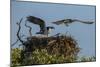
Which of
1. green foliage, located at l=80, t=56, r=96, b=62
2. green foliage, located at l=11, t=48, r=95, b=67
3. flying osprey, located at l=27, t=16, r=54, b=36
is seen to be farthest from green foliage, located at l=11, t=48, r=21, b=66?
green foliage, located at l=80, t=56, r=96, b=62

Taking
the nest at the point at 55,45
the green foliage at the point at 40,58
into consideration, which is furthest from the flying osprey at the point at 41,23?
the green foliage at the point at 40,58

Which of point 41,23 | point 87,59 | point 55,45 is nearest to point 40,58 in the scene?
point 55,45

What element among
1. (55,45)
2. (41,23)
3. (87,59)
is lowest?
(87,59)

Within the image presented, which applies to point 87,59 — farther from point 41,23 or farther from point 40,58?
point 41,23

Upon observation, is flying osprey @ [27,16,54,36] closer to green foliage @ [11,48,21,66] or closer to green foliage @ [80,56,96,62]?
green foliage @ [11,48,21,66]

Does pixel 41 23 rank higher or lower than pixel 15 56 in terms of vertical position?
higher

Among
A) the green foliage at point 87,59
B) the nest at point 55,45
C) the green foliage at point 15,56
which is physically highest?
the nest at point 55,45

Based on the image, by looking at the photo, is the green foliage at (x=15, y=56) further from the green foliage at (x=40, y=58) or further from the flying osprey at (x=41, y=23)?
the flying osprey at (x=41, y=23)

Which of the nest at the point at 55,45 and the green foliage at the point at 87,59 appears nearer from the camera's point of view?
the nest at the point at 55,45

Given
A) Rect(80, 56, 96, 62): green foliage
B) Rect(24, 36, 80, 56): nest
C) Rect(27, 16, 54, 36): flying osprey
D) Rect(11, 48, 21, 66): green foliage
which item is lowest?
Rect(80, 56, 96, 62): green foliage

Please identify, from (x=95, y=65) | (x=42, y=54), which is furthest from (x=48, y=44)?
(x=95, y=65)

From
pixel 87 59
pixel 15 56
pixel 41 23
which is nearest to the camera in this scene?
pixel 15 56

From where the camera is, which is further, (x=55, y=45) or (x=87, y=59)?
(x=87, y=59)
